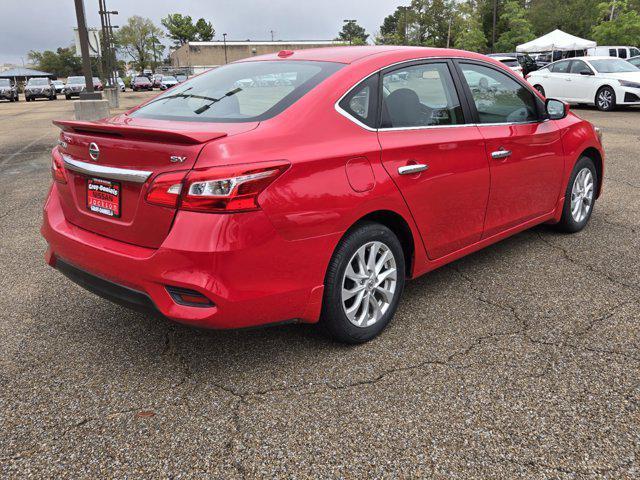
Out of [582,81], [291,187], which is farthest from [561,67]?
[291,187]

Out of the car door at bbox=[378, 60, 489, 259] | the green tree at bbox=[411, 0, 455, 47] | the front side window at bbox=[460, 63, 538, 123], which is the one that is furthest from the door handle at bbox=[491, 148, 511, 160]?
the green tree at bbox=[411, 0, 455, 47]

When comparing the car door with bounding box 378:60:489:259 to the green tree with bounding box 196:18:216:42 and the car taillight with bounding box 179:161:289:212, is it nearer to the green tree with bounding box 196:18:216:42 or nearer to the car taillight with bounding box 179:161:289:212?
the car taillight with bounding box 179:161:289:212

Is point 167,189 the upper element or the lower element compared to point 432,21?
lower

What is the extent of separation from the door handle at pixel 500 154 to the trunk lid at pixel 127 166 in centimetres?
184

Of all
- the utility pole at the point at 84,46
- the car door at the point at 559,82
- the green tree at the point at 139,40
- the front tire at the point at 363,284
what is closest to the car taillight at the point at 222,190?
the front tire at the point at 363,284

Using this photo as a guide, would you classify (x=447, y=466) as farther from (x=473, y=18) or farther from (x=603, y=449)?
(x=473, y=18)

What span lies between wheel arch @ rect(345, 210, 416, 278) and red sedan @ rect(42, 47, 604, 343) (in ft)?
0.04

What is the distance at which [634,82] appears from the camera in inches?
624

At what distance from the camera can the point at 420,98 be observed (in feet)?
11.3

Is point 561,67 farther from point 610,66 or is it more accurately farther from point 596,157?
point 596,157

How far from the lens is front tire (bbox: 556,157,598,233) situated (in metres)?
4.88

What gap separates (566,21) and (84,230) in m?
64.0

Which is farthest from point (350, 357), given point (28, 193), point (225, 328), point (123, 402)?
point (28, 193)

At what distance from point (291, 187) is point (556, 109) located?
2854mm
